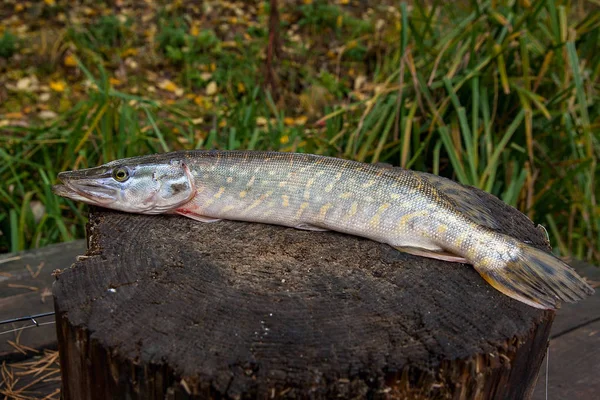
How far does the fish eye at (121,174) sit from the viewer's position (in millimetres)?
2539

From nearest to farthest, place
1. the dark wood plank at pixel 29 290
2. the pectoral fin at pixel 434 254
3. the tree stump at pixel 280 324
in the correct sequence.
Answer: the tree stump at pixel 280 324
the pectoral fin at pixel 434 254
the dark wood plank at pixel 29 290

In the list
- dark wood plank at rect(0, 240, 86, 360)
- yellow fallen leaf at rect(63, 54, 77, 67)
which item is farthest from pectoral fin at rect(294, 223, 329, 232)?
yellow fallen leaf at rect(63, 54, 77, 67)

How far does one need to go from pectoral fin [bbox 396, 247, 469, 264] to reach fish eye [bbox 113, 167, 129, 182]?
1.09m

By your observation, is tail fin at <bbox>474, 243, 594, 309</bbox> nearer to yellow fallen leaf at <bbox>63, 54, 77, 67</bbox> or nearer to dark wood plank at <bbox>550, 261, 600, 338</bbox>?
dark wood plank at <bbox>550, 261, 600, 338</bbox>

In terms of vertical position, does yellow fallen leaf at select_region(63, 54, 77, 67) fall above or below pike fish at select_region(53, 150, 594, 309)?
below

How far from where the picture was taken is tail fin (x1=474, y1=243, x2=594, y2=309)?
2.12 m

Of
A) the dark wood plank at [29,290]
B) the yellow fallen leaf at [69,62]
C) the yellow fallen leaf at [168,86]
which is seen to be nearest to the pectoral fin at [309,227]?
the dark wood plank at [29,290]

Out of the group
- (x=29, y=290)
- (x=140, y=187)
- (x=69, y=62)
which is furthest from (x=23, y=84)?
Answer: (x=140, y=187)

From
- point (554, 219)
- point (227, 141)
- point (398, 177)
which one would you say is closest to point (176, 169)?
point (398, 177)

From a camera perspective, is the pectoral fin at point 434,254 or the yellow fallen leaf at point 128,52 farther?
the yellow fallen leaf at point 128,52

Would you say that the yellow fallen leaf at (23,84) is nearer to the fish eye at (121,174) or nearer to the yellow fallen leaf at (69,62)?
the yellow fallen leaf at (69,62)

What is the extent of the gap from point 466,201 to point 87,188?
148 cm

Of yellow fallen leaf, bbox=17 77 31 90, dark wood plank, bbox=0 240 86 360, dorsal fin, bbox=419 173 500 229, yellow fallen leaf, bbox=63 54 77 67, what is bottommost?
yellow fallen leaf, bbox=17 77 31 90

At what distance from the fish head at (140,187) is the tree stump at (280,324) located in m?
0.16
